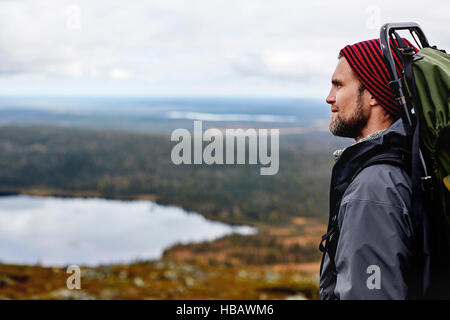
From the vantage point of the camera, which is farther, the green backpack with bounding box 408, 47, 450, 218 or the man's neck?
the man's neck

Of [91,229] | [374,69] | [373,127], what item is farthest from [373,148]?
[91,229]

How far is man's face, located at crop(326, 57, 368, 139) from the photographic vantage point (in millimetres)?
2703

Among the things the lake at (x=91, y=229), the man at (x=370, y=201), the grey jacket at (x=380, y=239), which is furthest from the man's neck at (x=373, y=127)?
the lake at (x=91, y=229)

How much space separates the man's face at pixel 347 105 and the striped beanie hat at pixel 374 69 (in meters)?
0.05

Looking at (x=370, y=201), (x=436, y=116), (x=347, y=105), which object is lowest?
(x=370, y=201)

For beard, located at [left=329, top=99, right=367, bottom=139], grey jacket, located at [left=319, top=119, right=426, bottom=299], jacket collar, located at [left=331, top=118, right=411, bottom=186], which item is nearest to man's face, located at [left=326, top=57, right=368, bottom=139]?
beard, located at [left=329, top=99, right=367, bottom=139]

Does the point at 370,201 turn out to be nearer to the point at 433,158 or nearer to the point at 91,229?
the point at 433,158

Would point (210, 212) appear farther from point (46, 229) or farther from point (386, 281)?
point (386, 281)

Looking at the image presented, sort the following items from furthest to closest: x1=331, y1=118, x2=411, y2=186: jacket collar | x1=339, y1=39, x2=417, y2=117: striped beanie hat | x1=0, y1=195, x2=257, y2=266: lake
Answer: x1=0, y1=195, x2=257, y2=266: lake → x1=339, y1=39, x2=417, y2=117: striped beanie hat → x1=331, y1=118, x2=411, y2=186: jacket collar

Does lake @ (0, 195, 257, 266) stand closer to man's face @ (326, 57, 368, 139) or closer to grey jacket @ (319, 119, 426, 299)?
man's face @ (326, 57, 368, 139)

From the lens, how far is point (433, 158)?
2.32 meters

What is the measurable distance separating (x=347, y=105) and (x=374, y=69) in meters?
0.23
